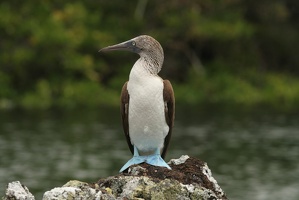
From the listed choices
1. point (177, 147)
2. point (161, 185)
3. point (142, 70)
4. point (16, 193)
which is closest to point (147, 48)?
point (142, 70)

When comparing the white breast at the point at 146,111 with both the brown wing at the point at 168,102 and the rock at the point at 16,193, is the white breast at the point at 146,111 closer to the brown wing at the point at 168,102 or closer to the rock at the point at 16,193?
the brown wing at the point at 168,102

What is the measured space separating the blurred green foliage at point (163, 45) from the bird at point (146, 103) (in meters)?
27.7

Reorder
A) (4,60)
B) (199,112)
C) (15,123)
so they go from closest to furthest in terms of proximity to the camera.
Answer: (15,123)
(199,112)
(4,60)

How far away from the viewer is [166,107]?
9156mm

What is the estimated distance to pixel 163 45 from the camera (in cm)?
3988

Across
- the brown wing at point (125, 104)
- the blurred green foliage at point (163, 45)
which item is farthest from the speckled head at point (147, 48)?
the blurred green foliage at point (163, 45)

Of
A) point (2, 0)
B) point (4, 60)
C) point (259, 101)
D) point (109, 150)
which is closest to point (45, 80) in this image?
point (4, 60)

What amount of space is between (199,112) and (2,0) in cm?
1064

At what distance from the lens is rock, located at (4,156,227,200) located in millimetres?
7633

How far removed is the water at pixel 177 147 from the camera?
22703mm

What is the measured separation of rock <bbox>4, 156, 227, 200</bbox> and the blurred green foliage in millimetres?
28330

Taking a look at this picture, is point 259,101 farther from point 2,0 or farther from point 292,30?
point 2,0

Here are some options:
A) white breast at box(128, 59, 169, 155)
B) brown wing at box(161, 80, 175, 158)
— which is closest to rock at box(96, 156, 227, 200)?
white breast at box(128, 59, 169, 155)

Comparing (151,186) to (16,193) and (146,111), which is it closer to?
(16,193)
